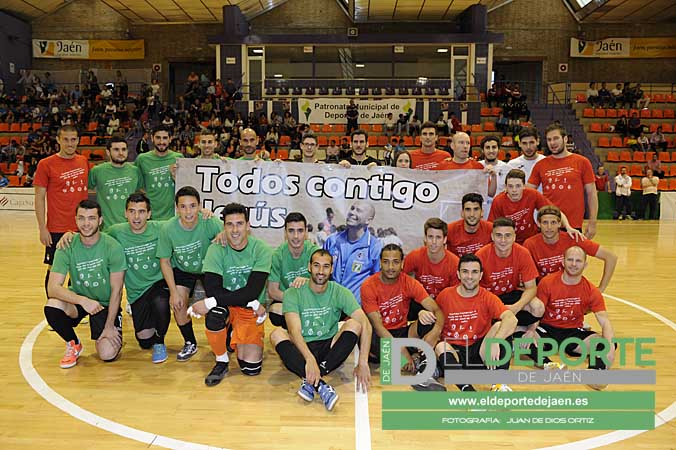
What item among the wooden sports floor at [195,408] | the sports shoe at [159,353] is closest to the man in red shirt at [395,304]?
the wooden sports floor at [195,408]

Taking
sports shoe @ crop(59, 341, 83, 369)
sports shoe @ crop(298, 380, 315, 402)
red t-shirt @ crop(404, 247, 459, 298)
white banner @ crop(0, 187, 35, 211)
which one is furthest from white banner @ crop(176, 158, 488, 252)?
white banner @ crop(0, 187, 35, 211)

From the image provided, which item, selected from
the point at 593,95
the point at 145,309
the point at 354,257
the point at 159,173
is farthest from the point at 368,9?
the point at 145,309

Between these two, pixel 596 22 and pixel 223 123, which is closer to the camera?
pixel 223 123

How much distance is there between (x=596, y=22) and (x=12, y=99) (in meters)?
24.6

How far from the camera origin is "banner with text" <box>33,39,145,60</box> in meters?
26.7

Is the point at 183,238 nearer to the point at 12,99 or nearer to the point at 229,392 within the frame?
the point at 229,392

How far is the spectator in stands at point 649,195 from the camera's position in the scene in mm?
16312

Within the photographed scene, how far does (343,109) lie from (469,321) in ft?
60.6

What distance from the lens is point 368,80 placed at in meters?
23.1

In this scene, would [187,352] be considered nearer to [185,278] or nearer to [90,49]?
[185,278]

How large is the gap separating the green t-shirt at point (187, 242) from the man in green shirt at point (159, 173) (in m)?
1.12

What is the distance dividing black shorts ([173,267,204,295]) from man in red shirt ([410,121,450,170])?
8.38 ft

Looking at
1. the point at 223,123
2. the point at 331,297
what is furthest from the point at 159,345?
the point at 223,123

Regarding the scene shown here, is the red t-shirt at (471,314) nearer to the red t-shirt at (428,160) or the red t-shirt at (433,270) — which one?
the red t-shirt at (433,270)
